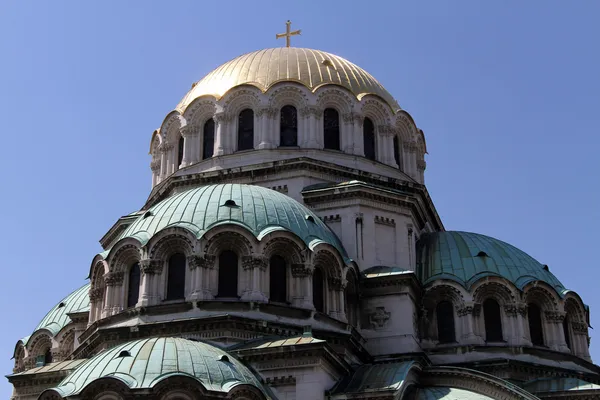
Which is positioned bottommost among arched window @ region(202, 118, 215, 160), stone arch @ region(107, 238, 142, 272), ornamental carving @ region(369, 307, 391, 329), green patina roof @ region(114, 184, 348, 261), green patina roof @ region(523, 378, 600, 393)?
green patina roof @ region(523, 378, 600, 393)

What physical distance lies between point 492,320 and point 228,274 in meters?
8.54

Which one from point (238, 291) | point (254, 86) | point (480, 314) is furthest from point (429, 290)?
point (254, 86)

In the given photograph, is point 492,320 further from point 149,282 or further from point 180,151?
point 180,151

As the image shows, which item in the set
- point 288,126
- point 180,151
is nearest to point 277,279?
point 288,126

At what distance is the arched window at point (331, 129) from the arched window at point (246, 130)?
236 centimetres

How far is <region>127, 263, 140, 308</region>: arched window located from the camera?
25219 millimetres

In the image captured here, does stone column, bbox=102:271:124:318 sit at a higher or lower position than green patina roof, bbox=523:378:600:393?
higher

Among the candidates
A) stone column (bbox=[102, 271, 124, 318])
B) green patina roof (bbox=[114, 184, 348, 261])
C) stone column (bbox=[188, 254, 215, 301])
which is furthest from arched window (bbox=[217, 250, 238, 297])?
stone column (bbox=[102, 271, 124, 318])

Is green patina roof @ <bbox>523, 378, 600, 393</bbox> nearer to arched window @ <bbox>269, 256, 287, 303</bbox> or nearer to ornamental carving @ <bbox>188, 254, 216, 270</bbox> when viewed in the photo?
arched window @ <bbox>269, 256, 287, 303</bbox>

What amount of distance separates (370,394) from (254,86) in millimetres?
12983

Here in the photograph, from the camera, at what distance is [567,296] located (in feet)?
97.3

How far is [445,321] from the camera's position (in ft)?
93.8

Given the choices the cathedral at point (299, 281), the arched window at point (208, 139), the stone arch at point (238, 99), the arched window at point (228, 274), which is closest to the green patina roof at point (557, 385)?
the cathedral at point (299, 281)

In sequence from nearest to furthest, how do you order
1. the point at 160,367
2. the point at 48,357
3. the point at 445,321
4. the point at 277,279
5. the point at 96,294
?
the point at 160,367 → the point at 277,279 → the point at 96,294 → the point at 445,321 → the point at 48,357
